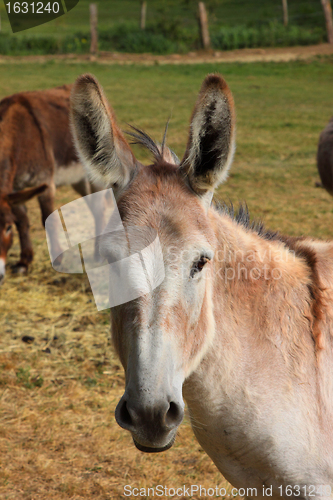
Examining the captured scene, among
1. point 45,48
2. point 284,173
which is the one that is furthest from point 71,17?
point 284,173

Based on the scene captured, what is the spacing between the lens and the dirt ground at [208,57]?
72.1ft

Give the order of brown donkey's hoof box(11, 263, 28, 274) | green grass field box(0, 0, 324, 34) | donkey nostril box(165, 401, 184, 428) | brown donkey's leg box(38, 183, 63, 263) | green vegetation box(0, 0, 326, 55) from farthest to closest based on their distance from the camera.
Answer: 1. green grass field box(0, 0, 324, 34)
2. green vegetation box(0, 0, 326, 55)
3. brown donkey's leg box(38, 183, 63, 263)
4. brown donkey's hoof box(11, 263, 28, 274)
5. donkey nostril box(165, 401, 184, 428)

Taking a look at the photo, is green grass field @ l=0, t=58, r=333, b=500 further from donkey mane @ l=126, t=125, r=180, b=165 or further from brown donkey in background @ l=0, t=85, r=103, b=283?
donkey mane @ l=126, t=125, r=180, b=165

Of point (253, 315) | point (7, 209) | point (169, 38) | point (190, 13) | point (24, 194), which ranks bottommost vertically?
point (7, 209)

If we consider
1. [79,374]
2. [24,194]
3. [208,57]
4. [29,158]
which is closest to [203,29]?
[208,57]

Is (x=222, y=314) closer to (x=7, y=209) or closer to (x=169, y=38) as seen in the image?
(x=7, y=209)

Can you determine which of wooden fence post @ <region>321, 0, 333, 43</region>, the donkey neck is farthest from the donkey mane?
wooden fence post @ <region>321, 0, 333, 43</region>

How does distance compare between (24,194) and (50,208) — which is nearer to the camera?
(24,194)

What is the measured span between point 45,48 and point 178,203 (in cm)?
2691

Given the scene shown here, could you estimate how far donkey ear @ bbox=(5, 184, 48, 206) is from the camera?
511 centimetres

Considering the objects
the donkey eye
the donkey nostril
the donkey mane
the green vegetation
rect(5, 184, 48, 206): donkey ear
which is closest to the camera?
the donkey nostril

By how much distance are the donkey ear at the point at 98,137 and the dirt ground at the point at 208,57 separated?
2138 cm

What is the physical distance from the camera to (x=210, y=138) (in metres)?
1.95

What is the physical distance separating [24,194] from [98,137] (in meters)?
3.46
